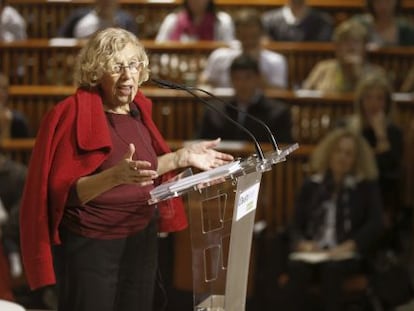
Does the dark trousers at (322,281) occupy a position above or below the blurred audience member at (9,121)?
below

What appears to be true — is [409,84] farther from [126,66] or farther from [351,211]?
[126,66]

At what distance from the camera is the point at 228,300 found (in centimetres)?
304

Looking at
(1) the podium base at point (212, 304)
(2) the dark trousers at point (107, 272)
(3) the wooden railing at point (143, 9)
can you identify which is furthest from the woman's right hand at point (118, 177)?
(3) the wooden railing at point (143, 9)

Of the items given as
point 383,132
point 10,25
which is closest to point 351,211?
point 383,132

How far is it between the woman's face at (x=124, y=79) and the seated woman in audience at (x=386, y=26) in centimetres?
394

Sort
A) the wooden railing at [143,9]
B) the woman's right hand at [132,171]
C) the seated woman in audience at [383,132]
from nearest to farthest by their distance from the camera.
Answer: the woman's right hand at [132,171] → the seated woman in audience at [383,132] → the wooden railing at [143,9]

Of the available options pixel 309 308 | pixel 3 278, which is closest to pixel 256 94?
pixel 309 308

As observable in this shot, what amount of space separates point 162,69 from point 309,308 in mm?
1928

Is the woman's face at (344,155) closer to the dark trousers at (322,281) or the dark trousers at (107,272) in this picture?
the dark trousers at (322,281)

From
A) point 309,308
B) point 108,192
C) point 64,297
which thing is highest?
point 108,192

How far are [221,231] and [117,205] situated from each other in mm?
273

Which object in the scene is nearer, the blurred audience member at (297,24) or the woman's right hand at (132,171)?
the woman's right hand at (132,171)

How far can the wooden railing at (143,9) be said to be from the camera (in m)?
7.26

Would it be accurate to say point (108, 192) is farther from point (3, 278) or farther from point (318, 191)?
point (318, 191)
